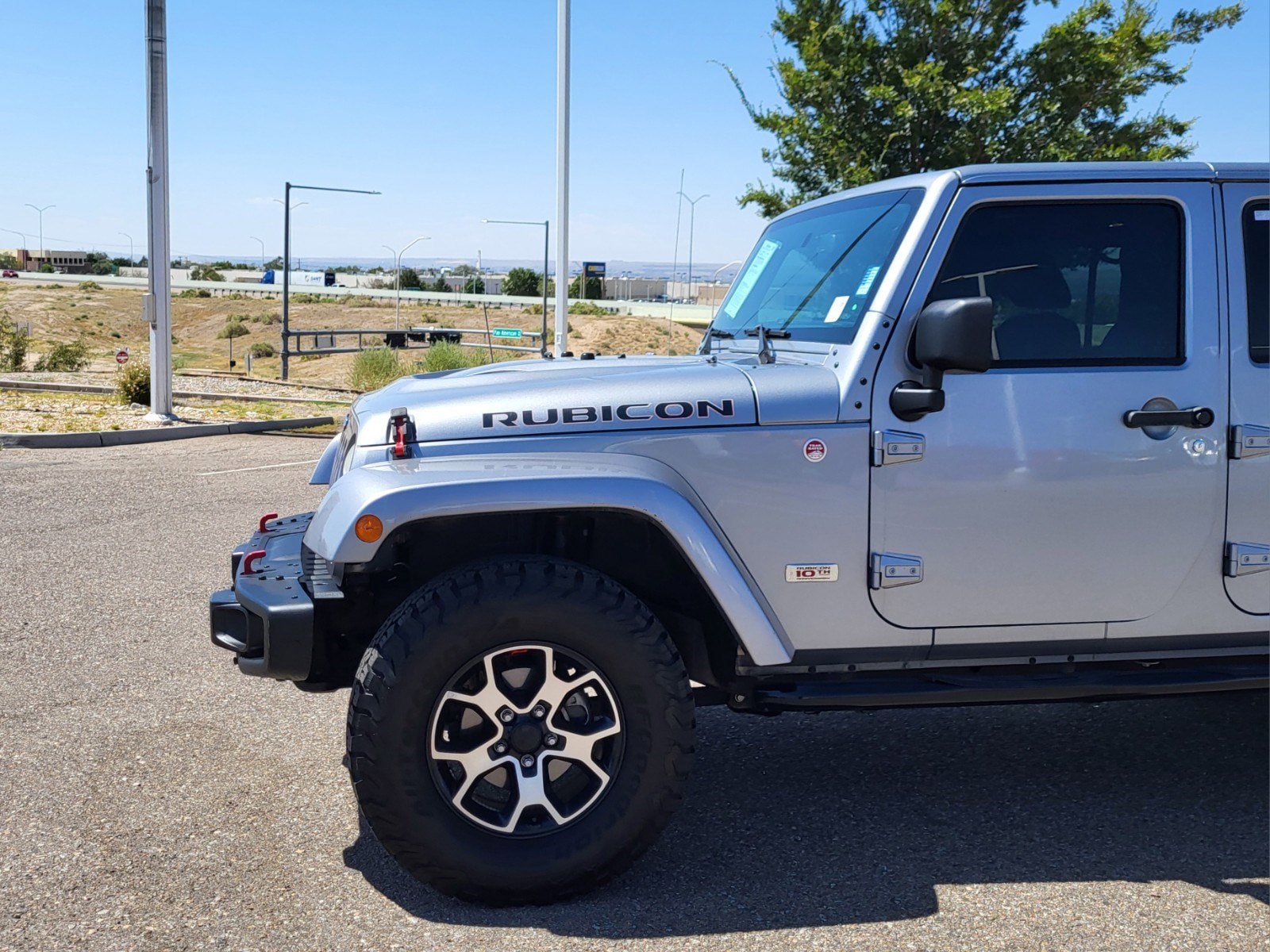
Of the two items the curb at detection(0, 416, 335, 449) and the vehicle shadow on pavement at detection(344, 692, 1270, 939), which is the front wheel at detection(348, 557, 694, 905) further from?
the curb at detection(0, 416, 335, 449)

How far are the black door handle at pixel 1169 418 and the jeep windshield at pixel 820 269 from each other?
84 cm

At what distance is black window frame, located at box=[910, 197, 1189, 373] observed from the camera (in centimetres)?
357

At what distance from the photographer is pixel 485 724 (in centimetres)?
328

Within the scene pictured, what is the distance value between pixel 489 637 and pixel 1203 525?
2.12 metres

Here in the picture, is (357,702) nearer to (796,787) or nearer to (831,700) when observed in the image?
(831,700)

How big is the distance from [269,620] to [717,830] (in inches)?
61.0

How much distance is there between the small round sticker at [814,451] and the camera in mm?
3398

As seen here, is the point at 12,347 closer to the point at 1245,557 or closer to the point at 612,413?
the point at 612,413

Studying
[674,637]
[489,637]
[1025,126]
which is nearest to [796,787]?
[674,637]

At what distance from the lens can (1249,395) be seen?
3.62 m

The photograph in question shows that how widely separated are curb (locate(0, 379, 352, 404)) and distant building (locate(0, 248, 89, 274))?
14697cm

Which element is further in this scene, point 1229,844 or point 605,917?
point 1229,844

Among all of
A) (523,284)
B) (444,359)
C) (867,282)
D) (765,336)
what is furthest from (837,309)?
(523,284)

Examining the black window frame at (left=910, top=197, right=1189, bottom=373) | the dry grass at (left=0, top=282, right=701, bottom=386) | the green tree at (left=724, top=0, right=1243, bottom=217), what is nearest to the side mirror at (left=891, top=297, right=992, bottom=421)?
the black window frame at (left=910, top=197, right=1189, bottom=373)
